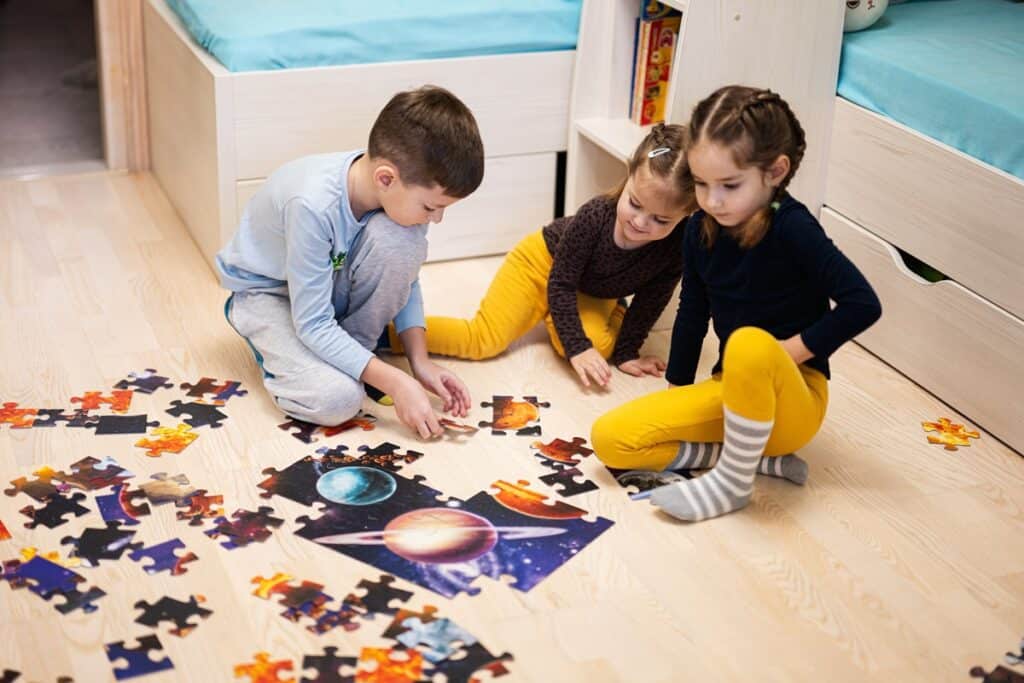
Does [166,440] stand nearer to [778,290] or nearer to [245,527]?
[245,527]

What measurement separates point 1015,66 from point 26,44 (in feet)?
10.9

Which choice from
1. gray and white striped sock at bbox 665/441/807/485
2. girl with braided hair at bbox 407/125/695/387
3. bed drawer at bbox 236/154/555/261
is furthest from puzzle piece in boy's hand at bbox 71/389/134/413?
gray and white striped sock at bbox 665/441/807/485

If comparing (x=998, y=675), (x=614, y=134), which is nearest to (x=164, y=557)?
(x=998, y=675)

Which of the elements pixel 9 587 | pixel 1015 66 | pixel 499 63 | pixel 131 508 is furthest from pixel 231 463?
pixel 1015 66

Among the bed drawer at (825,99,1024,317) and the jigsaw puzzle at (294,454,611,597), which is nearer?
the jigsaw puzzle at (294,454,611,597)

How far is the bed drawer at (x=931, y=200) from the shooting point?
7.07ft

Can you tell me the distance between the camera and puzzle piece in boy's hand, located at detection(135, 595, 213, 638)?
1619mm

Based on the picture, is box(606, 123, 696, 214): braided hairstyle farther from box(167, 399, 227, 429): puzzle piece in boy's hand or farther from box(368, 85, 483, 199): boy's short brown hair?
box(167, 399, 227, 429): puzzle piece in boy's hand

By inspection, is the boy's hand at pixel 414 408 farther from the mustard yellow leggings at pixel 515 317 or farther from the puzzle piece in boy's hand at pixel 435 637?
the puzzle piece in boy's hand at pixel 435 637

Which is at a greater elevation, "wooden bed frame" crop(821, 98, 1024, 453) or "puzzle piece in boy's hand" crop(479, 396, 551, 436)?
"wooden bed frame" crop(821, 98, 1024, 453)

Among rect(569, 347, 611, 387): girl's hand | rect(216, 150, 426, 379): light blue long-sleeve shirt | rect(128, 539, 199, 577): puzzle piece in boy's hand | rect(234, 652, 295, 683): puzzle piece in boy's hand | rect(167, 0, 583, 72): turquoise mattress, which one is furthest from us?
rect(167, 0, 583, 72): turquoise mattress

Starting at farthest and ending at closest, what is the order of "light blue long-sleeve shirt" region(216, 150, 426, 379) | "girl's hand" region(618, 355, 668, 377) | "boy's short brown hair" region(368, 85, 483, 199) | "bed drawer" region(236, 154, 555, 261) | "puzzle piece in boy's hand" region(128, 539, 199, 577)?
1. "bed drawer" region(236, 154, 555, 261)
2. "girl's hand" region(618, 355, 668, 377)
3. "light blue long-sleeve shirt" region(216, 150, 426, 379)
4. "boy's short brown hair" region(368, 85, 483, 199)
5. "puzzle piece in boy's hand" region(128, 539, 199, 577)

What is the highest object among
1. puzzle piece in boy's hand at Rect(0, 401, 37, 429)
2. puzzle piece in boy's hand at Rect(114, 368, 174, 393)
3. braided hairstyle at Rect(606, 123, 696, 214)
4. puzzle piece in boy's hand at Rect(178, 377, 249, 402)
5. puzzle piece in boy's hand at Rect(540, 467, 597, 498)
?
braided hairstyle at Rect(606, 123, 696, 214)

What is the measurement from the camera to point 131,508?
1.87 metres
